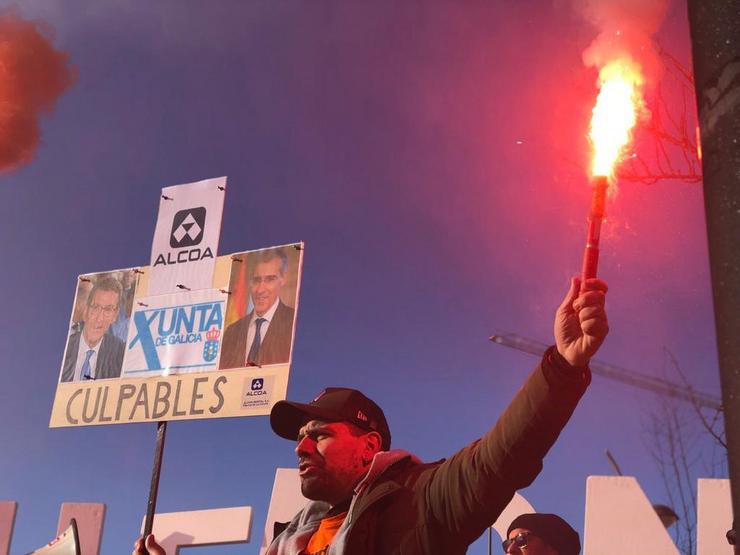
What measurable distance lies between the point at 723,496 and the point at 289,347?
15.0ft

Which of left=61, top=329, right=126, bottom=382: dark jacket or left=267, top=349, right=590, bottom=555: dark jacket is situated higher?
left=61, top=329, right=126, bottom=382: dark jacket

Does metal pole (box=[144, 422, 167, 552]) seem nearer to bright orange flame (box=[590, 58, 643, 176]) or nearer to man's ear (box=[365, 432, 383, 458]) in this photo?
man's ear (box=[365, 432, 383, 458])

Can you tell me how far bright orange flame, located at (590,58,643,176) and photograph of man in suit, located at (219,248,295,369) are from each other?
23.3 feet

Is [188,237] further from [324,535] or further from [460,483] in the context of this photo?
[460,483]

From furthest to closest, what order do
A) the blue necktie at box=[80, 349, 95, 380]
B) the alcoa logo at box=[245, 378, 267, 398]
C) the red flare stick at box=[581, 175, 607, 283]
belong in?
the blue necktie at box=[80, 349, 95, 380] → the alcoa logo at box=[245, 378, 267, 398] → the red flare stick at box=[581, 175, 607, 283]

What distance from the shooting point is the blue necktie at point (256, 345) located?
953 cm

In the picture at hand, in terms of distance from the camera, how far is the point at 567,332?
234 cm

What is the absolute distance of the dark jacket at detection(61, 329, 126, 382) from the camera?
10.3m

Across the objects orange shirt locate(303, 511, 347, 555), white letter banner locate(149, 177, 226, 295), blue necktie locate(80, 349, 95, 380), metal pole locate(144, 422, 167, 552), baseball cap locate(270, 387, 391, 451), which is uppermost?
white letter banner locate(149, 177, 226, 295)

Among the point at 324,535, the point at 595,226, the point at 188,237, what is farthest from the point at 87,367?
the point at 595,226

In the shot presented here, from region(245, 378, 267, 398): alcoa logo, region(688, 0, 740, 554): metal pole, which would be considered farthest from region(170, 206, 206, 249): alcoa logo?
region(688, 0, 740, 554): metal pole

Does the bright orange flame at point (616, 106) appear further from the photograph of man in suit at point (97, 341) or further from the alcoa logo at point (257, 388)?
the photograph of man in suit at point (97, 341)

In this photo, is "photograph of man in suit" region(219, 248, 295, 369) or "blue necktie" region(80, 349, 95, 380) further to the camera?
"blue necktie" region(80, 349, 95, 380)

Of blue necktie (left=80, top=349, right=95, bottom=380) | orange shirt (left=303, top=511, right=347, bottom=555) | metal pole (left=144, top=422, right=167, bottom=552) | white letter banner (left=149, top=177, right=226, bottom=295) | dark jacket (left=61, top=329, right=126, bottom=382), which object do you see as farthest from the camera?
blue necktie (left=80, top=349, right=95, bottom=380)
